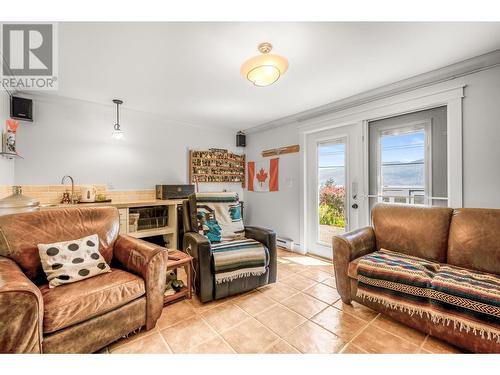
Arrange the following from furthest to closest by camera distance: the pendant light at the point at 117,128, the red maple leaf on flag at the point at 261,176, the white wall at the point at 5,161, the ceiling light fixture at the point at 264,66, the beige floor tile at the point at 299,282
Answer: the red maple leaf on flag at the point at 261,176
the pendant light at the point at 117,128
the beige floor tile at the point at 299,282
the white wall at the point at 5,161
the ceiling light fixture at the point at 264,66

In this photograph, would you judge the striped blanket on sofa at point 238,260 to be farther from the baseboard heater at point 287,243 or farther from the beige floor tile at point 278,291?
the baseboard heater at point 287,243

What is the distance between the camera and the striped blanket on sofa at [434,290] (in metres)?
1.35

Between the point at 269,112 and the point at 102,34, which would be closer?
the point at 102,34

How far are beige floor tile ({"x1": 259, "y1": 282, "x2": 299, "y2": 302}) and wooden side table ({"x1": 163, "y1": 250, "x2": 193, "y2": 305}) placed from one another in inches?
30.2

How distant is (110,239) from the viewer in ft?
6.38

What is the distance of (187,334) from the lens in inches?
64.8

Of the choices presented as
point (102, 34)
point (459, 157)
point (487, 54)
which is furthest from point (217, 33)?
point (459, 157)

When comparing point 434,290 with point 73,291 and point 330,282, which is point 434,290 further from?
point 73,291

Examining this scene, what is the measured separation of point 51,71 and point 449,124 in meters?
4.15

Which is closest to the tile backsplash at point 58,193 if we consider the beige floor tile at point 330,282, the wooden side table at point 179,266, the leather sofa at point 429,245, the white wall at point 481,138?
the wooden side table at point 179,266

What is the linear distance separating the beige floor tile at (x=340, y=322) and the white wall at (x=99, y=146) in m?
3.12

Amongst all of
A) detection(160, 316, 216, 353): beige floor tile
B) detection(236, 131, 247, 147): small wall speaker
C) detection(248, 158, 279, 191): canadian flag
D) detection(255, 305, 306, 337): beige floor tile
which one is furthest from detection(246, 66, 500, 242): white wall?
detection(236, 131, 247, 147): small wall speaker

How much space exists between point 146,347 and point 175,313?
1.38ft
